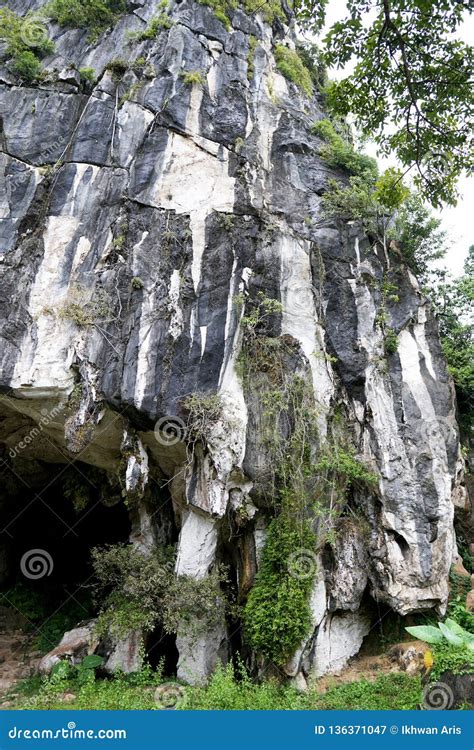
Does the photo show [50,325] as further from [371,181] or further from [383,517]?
[371,181]

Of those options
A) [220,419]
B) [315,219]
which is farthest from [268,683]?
[315,219]

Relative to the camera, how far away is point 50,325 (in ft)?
28.7

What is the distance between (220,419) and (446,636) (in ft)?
14.1

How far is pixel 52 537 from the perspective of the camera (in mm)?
13492

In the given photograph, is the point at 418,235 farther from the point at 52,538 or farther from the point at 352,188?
the point at 52,538

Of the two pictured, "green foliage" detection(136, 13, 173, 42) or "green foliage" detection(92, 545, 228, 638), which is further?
"green foliage" detection(136, 13, 173, 42)

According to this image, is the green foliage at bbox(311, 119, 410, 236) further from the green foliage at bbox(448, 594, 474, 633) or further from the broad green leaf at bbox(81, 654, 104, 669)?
the broad green leaf at bbox(81, 654, 104, 669)

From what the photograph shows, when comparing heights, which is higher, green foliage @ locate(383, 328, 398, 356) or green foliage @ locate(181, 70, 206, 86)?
green foliage @ locate(181, 70, 206, 86)
